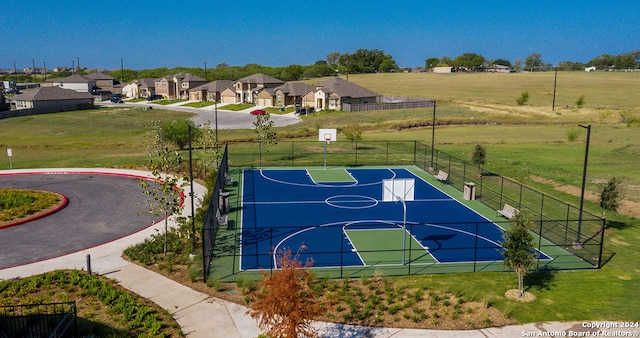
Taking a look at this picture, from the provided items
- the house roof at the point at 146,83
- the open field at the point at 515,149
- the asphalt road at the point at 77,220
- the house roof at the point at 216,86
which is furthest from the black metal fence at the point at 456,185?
the house roof at the point at 146,83

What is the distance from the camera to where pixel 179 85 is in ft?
456

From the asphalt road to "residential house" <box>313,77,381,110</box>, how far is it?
6325 cm

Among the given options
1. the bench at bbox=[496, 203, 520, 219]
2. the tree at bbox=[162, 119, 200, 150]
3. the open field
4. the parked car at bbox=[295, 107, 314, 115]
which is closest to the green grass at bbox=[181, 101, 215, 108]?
the open field

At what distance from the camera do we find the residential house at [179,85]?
5402 inches

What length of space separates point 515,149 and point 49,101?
294ft

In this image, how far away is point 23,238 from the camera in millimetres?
25078

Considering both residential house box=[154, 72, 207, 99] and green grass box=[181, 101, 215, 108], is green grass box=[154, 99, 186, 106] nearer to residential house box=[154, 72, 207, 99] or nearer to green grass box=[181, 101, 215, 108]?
residential house box=[154, 72, 207, 99]

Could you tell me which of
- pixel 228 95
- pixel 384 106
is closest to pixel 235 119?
pixel 384 106

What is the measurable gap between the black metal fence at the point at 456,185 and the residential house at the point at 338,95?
4293 cm

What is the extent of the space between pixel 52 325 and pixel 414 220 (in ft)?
60.4

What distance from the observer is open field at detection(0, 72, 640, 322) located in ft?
61.2

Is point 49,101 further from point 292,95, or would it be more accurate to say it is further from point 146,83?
point 292,95

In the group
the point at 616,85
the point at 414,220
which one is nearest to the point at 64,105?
the point at 414,220

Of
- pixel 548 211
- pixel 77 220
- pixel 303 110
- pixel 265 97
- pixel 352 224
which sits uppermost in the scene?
pixel 265 97
